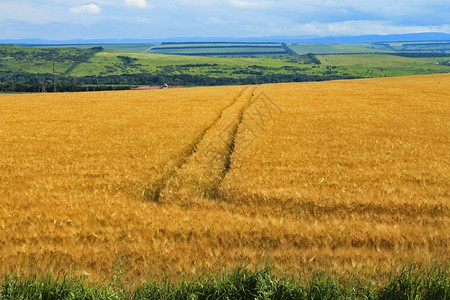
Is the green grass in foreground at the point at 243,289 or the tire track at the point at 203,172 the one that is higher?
the green grass in foreground at the point at 243,289

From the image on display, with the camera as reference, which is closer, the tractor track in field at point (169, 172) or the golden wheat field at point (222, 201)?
the golden wheat field at point (222, 201)

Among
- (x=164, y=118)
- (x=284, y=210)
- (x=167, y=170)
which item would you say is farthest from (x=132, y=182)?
(x=164, y=118)

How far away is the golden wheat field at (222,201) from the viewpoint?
5.41 meters

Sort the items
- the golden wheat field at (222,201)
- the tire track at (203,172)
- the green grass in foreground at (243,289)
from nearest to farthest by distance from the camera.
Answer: the green grass in foreground at (243,289) → the golden wheat field at (222,201) → the tire track at (203,172)

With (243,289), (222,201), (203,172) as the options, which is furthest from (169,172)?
(243,289)

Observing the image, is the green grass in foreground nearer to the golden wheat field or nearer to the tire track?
the golden wheat field

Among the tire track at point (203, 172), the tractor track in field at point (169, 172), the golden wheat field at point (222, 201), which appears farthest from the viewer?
the tractor track in field at point (169, 172)

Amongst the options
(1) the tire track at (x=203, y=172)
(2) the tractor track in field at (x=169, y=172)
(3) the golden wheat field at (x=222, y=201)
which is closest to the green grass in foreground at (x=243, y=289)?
(3) the golden wheat field at (x=222, y=201)

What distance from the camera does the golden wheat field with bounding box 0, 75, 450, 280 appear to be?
17.7 ft

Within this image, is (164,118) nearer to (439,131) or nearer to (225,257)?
(439,131)

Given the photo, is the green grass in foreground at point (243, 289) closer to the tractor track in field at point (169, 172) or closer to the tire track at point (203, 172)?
the tire track at point (203, 172)

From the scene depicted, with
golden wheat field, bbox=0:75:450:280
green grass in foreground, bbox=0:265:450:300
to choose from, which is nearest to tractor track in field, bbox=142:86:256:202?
golden wheat field, bbox=0:75:450:280

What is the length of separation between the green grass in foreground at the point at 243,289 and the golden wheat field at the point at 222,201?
478 mm

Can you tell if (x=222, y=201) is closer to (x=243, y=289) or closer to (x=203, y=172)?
(x=203, y=172)
